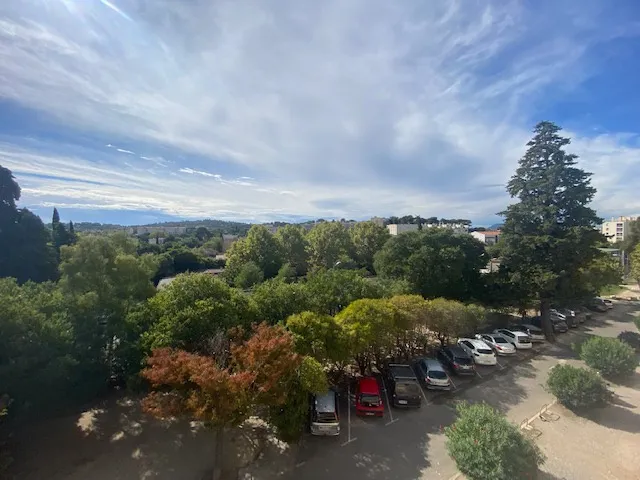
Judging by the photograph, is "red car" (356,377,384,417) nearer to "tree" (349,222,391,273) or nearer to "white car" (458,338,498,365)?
"white car" (458,338,498,365)

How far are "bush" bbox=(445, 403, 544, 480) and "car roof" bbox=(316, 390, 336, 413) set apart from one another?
11.7 feet

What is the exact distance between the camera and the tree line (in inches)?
317

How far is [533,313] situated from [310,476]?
24612 mm

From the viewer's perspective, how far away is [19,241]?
23.2m

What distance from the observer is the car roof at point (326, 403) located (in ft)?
32.2

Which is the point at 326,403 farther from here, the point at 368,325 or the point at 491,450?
the point at 491,450

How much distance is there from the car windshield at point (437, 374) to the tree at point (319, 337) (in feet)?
13.0

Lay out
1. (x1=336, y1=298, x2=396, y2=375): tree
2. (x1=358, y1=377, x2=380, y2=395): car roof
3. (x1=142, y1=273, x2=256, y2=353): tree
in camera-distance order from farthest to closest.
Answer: (x1=336, y1=298, x2=396, y2=375): tree < (x1=358, y1=377, x2=380, y2=395): car roof < (x1=142, y1=273, x2=256, y2=353): tree

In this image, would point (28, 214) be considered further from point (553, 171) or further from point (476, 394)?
point (553, 171)

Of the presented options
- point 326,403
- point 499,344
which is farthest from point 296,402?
point 499,344

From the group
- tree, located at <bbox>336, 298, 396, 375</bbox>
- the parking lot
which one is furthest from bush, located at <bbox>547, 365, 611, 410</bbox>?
tree, located at <bbox>336, 298, 396, 375</bbox>

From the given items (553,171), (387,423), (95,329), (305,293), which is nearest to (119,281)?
(95,329)

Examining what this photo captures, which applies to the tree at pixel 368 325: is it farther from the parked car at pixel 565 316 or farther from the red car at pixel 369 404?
the parked car at pixel 565 316

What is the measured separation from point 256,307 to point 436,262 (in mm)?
13214
